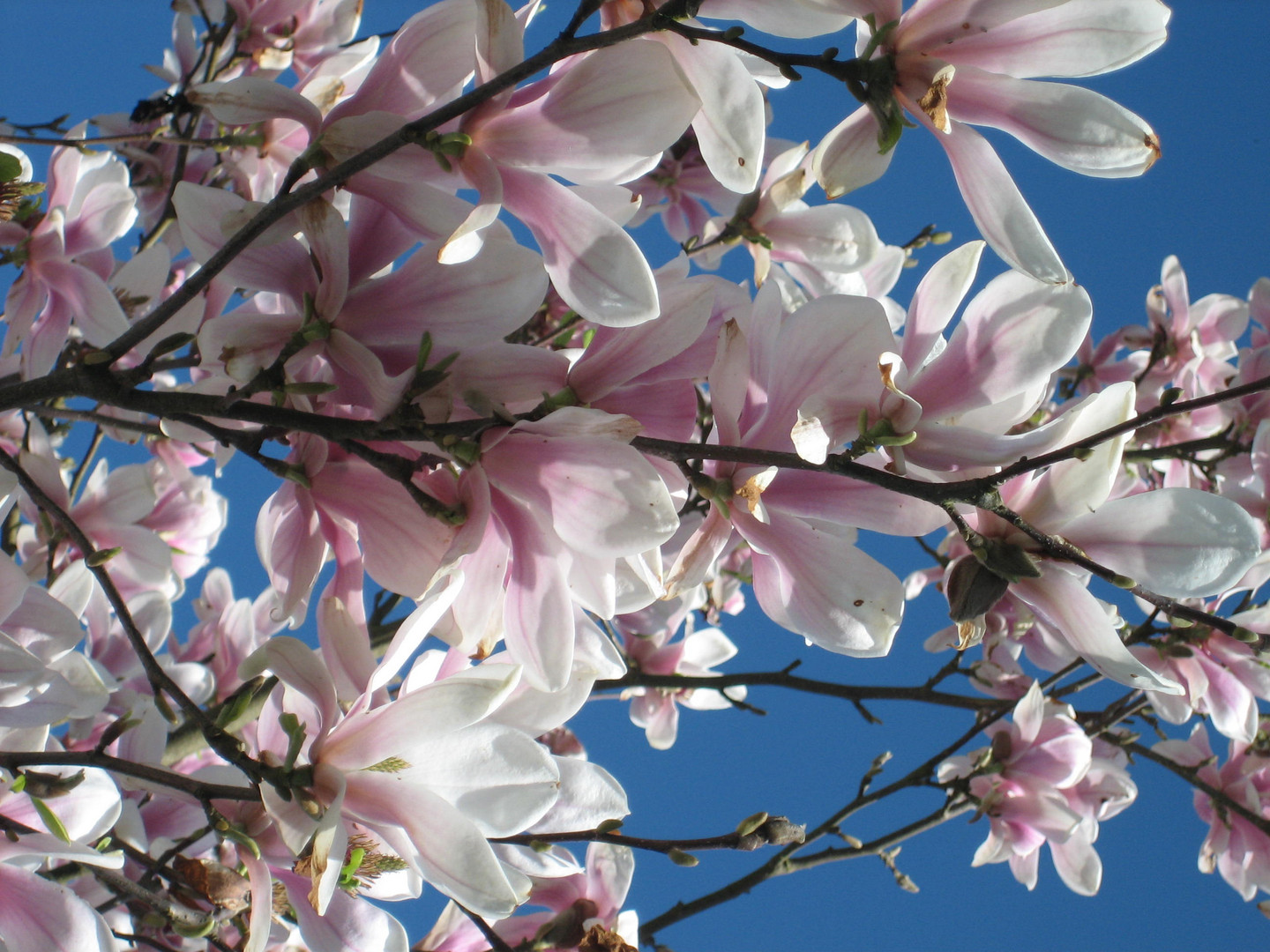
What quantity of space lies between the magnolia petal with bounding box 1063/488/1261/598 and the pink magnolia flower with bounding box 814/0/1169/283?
0.17 metres

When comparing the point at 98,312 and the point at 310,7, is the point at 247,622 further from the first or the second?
the point at 310,7

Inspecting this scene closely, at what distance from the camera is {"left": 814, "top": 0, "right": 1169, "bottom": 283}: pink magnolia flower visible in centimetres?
60

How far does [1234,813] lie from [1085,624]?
1.43 meters

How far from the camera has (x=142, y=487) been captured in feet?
4.42

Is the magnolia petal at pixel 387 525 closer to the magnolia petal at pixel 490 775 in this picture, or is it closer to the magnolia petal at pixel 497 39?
the magnolia petal at pixel 490 775

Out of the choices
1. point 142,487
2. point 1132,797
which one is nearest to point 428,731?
point 142,487

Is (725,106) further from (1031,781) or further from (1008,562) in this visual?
(1031,781)

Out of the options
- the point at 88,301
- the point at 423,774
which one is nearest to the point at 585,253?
the point at 423,774

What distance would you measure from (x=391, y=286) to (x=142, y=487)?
87 cm

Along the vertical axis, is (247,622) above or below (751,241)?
below

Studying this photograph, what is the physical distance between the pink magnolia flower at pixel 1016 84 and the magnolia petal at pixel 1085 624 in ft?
0.71

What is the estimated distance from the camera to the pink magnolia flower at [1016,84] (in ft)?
1.98

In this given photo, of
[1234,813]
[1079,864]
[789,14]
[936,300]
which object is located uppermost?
[789,14]

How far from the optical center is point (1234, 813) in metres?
1.70
